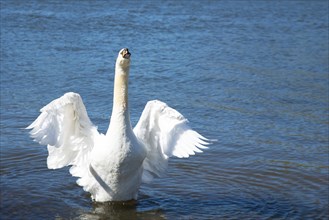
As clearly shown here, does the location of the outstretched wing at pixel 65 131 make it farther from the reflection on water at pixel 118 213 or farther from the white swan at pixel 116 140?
the reflection on water at pixel 118 213

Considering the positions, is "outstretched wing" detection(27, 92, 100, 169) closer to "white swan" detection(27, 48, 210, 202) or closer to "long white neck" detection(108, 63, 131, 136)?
"white swan" detection(27, 48, 210, 202)

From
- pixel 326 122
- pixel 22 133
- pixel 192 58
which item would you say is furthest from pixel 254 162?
pixel 192 58

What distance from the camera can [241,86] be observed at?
591 inches

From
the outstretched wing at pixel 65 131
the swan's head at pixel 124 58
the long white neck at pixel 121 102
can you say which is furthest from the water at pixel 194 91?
the swan's head at pixel 124 58

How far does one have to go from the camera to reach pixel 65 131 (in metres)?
9.07

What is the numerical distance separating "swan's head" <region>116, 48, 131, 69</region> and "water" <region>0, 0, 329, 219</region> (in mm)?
Answer: 1870

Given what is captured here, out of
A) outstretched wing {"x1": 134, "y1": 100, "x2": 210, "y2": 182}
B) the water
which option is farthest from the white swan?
the water

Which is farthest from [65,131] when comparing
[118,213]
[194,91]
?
[194,91]

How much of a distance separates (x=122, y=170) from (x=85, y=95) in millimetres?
5370

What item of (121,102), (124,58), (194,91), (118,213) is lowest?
(118,213)

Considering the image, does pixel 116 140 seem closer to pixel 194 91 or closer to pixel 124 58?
pixel 124 58

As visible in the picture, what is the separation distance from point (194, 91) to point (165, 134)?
565 cm

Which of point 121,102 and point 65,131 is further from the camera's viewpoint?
point 65,131

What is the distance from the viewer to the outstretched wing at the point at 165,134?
880 cm
